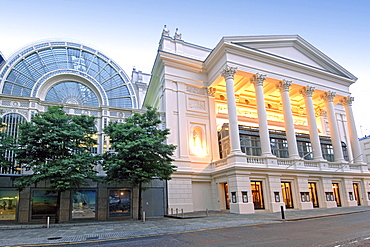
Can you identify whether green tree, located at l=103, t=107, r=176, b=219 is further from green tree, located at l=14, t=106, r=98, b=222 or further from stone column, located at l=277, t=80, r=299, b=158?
stone column, located at l=277, t=80, r=299, b=158

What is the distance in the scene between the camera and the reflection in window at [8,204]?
2056 centimetres

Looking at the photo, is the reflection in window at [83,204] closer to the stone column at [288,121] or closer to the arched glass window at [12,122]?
the arched glass window at [12,122]

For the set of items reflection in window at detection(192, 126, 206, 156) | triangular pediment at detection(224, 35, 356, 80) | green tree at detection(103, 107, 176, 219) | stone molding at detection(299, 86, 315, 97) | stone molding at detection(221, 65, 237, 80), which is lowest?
green tree at detection(103, 107, 176, 219)

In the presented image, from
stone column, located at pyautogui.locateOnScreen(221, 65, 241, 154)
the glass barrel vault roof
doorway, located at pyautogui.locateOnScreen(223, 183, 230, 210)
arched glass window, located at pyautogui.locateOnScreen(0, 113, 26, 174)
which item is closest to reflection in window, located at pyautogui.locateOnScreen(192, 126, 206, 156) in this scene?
doorway, located at pyautogui.locateOnScreen(223, 183, 230, 210)

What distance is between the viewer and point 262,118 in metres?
27.4

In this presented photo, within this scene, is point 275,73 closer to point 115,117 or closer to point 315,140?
point 315,140

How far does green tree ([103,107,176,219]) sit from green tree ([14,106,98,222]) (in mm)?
1804

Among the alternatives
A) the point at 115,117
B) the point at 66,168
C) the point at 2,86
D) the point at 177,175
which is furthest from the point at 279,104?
the point at 2,86

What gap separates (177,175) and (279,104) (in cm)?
1903

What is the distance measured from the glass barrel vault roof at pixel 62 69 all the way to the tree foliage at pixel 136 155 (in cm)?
1423

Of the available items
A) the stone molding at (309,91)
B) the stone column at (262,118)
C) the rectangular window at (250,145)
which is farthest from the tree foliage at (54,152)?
the stone molding at (309,91)

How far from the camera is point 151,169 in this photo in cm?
2062

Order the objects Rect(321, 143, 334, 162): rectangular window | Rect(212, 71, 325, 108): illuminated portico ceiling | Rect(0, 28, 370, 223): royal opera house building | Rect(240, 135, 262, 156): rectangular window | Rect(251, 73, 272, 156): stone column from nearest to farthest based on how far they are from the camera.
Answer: Rect(0, 28, 370, 223): royal opera house building, Rect(251, 73, 272, 156): stone column, Rect(240, 135, 262, 156): rectangular window, Rect(212, 71, 325, 108): illuminated portico ceiling, Rect(321, 143, 334, 162): rectangular window

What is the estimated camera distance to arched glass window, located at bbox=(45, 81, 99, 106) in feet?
101
